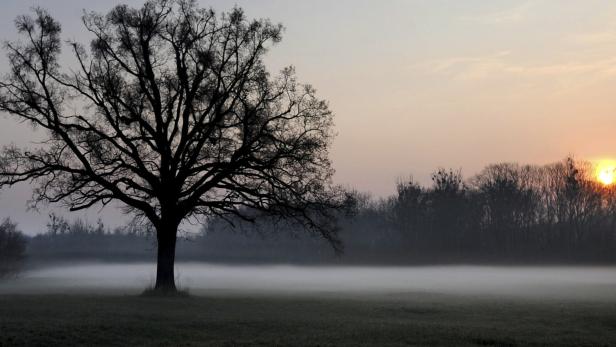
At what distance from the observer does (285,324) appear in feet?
71.2

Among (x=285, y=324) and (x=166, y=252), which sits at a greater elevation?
(x=166, y=252)

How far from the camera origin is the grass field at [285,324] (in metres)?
17.8

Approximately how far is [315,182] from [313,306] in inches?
272

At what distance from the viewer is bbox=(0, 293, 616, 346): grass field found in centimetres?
1781

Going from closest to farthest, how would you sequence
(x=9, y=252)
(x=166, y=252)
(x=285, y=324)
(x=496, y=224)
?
(x=285, y=324) < (x=166, y=252) < (x=9, y=252) < (x=496, y=224)

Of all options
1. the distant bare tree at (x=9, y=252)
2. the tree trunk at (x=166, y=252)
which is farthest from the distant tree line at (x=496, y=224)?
the tree trunk at (x=166, y=252)

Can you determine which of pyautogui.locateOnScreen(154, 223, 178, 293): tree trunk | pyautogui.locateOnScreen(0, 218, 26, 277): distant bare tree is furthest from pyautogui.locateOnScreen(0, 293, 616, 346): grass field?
pyautogui.locateOnScreen(0, 218, 26, 277): distant bare tree

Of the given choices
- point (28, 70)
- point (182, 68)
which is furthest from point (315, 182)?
point (28, 70)

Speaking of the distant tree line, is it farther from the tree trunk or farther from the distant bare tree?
the tree trunk

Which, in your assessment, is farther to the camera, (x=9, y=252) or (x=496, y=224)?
(x=496, y=224)

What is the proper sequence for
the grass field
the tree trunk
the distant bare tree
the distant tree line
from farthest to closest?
the distant tree line
the distant bare tree
the tree trunk
the grass field

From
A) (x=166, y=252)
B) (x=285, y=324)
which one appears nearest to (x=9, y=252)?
(x=166, y=252)

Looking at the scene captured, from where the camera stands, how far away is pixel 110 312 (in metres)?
23.6

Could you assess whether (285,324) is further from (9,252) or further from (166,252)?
Answer: (9,252)
